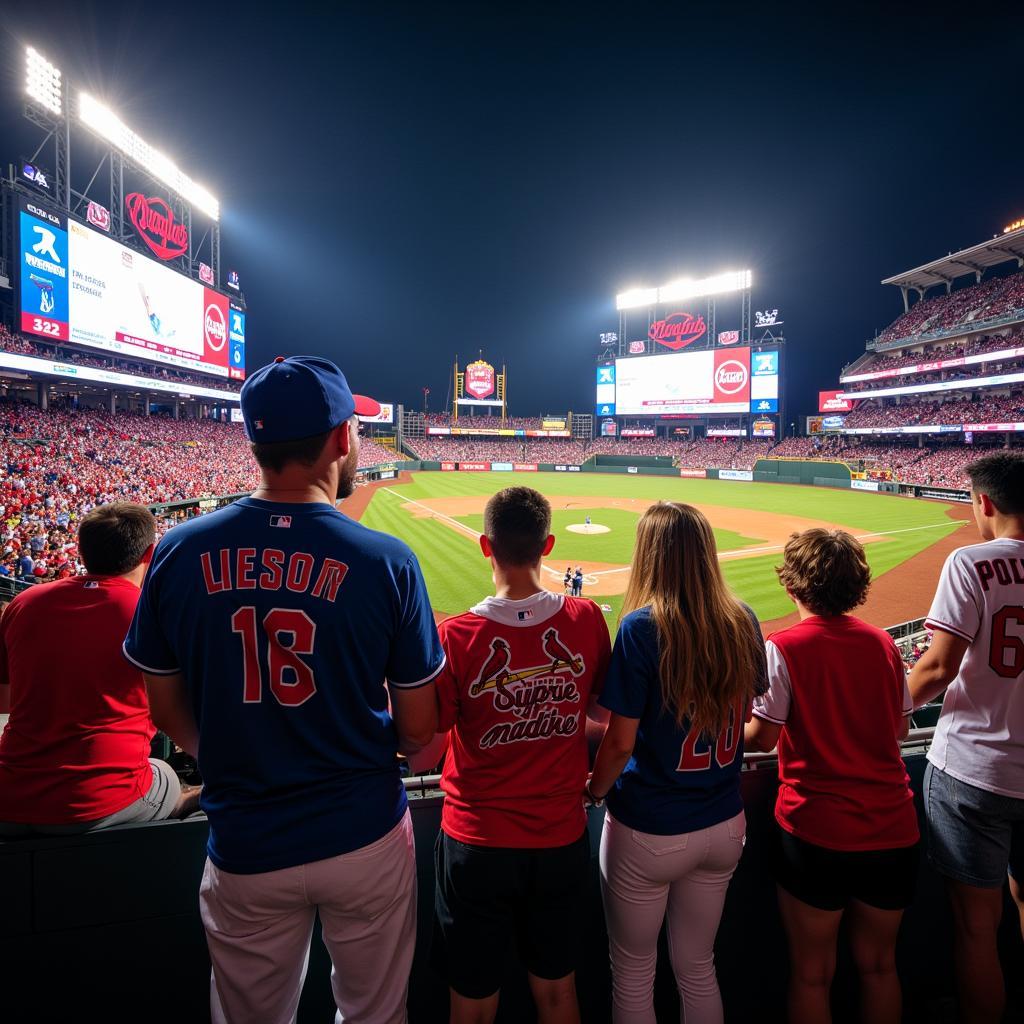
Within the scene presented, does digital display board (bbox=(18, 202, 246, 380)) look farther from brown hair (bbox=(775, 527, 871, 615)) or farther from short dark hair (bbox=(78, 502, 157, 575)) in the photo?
brown hair (bbox=(775, 527, 871, 615))

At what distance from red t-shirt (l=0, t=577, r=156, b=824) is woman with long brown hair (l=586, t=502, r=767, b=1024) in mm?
1952

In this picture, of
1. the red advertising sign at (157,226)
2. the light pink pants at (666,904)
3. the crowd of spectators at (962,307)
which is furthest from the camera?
the crowd of spectators at (962,307)

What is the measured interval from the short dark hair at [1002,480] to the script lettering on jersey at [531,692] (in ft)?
6.88

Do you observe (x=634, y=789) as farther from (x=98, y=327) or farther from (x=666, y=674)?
(x=98, y=327)

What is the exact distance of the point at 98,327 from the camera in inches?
1211

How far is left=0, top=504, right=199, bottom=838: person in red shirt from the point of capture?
79.8 inches

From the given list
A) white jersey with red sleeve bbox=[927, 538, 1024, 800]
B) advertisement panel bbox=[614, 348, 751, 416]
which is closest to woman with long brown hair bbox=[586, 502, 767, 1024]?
A: white jersey with red sleeve bbox=[927, 538, 1024, 800]

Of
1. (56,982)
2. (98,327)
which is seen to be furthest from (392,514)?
(56,982)

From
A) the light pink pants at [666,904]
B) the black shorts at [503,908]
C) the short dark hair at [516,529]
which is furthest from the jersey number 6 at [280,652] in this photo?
the light pink pants at [666,904]

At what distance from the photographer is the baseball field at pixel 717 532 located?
1486cm

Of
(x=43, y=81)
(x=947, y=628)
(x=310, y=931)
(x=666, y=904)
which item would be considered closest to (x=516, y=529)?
(x=310, y=931)

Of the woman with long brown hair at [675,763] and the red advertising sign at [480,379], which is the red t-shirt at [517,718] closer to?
the woman with long brown hair at [675,763]

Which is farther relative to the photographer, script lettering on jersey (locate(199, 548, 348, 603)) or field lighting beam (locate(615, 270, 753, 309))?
field lighting beam (locate(615, 270, 753, 309))

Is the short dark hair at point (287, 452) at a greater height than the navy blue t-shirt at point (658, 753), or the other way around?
the short dark hair at point (287, 452)
